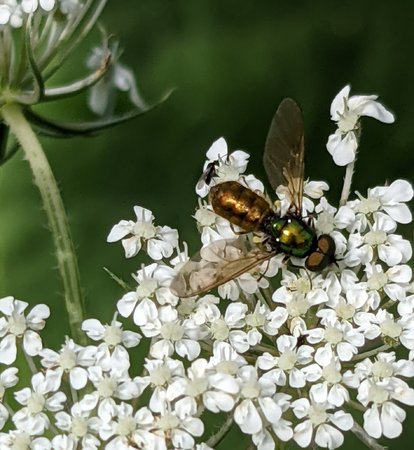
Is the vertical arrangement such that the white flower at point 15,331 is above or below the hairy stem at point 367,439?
above

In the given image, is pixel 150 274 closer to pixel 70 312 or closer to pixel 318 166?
pixel 70 312

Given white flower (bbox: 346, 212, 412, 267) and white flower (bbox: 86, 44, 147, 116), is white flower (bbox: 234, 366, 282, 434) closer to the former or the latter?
white flower (bbox: 346, 212, 412, 267)

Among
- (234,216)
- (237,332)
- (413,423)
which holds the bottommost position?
(413,423)

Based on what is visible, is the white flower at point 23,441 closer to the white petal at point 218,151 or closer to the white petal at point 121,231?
the white petal at point 121,231

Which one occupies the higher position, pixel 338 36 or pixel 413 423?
pixel 338 36

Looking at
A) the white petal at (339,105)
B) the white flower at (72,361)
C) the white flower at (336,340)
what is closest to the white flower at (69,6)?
the white petal at (339,105)

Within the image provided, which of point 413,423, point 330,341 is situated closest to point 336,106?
point 330,341

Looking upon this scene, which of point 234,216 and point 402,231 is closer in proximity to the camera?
point 234,216
